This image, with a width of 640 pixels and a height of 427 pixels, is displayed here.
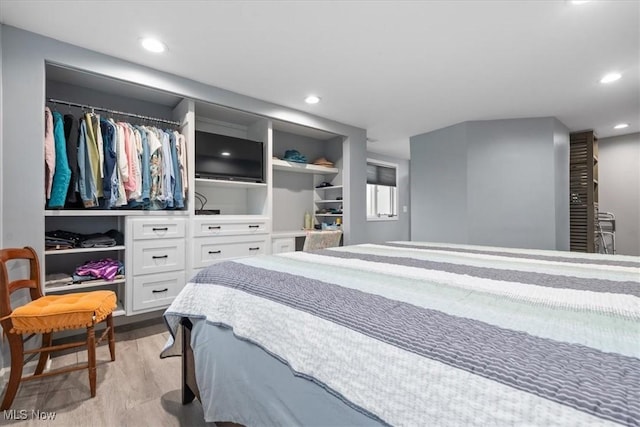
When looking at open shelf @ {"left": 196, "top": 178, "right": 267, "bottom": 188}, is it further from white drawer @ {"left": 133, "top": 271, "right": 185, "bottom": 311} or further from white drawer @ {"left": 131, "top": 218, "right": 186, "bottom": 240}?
white drawer @ {"left": 133, "top": 271, "right": 185, "bottom": 311}

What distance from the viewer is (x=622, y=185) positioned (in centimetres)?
484

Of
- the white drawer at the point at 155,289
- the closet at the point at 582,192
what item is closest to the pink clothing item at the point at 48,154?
the white drawer at the point at 155,289

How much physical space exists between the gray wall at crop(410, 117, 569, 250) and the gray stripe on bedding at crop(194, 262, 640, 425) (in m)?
3.79

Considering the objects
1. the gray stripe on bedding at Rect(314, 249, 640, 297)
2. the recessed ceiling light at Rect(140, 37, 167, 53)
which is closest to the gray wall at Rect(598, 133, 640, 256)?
the gray stripe on bedding at Rect(314, 249, 640, 297)

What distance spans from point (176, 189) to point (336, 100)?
1.92 m

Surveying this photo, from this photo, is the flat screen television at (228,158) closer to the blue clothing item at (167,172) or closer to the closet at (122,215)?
the closet at (122,215)

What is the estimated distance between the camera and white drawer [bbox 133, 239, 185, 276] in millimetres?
2449

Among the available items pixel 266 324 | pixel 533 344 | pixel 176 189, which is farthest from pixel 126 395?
pixel 533 344

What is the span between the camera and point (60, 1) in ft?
5.80

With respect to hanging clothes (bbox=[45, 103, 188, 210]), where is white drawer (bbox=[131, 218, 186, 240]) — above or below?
below

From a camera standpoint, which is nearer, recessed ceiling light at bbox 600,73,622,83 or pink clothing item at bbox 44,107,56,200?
pink clothing item at bbox 44,107,56,200

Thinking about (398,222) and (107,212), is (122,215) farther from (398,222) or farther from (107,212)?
(398,222)

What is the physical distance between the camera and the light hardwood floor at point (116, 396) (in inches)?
57.6

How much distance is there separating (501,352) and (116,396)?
6.50 ft
